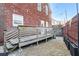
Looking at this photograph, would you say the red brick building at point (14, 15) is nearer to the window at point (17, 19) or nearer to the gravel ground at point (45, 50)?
the window at point (17, 19)

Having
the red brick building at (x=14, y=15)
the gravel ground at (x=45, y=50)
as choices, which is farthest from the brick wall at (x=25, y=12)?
the gravel ground at (x=45, y=50)

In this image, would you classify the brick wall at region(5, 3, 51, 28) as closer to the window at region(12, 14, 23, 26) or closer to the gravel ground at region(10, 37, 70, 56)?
the window at region(12, 14, 23, 26)

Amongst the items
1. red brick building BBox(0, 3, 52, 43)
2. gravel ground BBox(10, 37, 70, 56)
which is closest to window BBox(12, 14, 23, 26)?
red brick building BBox(0, 3, 52, 43)

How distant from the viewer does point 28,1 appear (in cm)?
340

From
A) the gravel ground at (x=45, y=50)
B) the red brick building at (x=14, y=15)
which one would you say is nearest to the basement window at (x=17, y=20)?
the red brick building at (x=14, y=15)

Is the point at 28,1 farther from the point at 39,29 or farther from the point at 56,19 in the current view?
the point at 39,29

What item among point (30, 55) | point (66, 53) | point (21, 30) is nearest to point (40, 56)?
point (30, 55)

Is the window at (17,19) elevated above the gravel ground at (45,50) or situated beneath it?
elevated above

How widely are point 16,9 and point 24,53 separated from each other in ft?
4.11

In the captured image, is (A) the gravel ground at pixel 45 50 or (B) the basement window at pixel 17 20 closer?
(A) the gravel ground at pixel 45 50

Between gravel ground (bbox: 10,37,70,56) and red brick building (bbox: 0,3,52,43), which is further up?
red brick building (bbox: 0,3,52,43)

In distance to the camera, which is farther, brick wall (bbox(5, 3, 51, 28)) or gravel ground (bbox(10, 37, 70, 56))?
brick wall (bbox(5, 3, 51, 28))

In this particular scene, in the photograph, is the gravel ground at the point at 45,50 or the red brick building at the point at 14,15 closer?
the gravel ground at the point at 45,50

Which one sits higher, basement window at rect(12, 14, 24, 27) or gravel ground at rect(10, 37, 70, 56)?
basement window at rect(12, 14, 24, 27)
